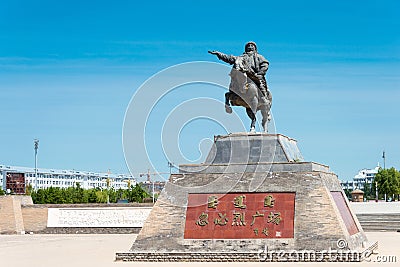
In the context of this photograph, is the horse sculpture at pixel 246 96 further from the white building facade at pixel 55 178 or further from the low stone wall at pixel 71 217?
the white building facade at pixel 55 178

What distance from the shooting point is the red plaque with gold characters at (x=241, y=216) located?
44.3 feet

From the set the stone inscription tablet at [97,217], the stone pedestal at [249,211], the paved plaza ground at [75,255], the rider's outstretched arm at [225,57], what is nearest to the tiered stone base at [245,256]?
the stone pedestal at [249,211]

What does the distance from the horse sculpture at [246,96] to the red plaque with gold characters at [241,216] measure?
206 cm

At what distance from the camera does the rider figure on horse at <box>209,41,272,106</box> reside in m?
15.1

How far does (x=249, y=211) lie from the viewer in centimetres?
1383

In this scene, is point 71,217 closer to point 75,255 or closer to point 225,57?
point 75,255

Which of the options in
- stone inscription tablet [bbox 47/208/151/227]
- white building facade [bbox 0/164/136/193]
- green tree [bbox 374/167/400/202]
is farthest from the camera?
white building facade [bbox 0/164/136/193]

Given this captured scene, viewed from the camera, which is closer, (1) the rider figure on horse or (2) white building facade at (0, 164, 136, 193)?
(1) the rider figure on horse

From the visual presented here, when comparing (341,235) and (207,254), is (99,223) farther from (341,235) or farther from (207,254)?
(341,235)

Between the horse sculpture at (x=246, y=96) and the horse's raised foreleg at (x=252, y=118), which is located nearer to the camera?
the horse sculpture at (x=246, y=96)

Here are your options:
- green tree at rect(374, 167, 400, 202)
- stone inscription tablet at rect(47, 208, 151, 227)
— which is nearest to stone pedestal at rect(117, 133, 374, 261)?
stone inscription tablet at rect(47, 208, 151, 227)

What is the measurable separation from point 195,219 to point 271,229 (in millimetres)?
1750

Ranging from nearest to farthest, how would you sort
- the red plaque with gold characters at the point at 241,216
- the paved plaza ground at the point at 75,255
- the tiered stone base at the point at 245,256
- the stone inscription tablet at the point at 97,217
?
1. the tiered stone base at the point at 245,256
2. the paved plaza ground at the point at 75,255
3. the red plaque with gold characters at the point at 241,216
4. the stone inscription tablet at the point at 97,217

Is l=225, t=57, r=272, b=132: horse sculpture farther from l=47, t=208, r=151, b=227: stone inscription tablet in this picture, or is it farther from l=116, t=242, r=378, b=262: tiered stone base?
l=47, t=208, r=151, b=227: stone inscription tablet
